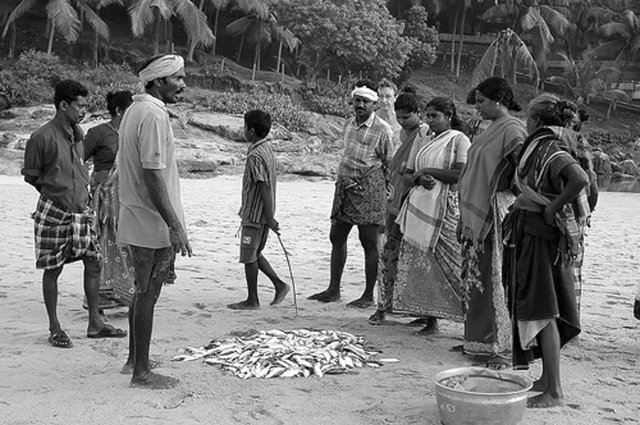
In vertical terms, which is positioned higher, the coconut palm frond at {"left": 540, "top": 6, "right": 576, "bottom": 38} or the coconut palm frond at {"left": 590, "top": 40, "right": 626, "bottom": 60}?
the coconut palm frond at {"left": 540, "top": 6, "right": 576, "bottom": 38}

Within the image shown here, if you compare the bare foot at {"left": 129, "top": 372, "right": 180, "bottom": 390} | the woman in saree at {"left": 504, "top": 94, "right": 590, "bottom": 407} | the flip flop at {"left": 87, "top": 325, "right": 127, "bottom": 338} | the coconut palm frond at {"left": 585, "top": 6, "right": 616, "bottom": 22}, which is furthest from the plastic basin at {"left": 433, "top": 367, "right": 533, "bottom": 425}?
the coconut palm frond at {"left": 585, "top": 6, "right": 616, "bottom": 22}

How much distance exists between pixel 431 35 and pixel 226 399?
42.2m

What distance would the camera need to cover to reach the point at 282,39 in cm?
3909

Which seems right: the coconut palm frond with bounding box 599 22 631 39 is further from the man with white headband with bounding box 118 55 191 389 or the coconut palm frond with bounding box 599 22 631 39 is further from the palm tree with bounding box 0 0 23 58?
the man with white headband with bounding box 118 55 191 389

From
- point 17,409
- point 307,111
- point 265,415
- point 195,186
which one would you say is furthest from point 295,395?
point 307,111

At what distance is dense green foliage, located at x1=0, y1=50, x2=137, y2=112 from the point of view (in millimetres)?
29172

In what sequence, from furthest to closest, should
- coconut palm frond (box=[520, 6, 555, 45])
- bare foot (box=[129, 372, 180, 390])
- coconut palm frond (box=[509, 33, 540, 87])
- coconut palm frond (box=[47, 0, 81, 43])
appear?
coconut palm frond (box=[520, 6, 555, 45]) < coconut palm frond (box=[509, 33, 540, 87]) < coconut palm frond (box=[47, 0, 81, 43]) < bare foot (box=[129, 372, 180, 390])

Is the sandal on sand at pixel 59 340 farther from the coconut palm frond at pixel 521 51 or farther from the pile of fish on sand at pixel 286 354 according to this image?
the coconut palm frond at pixel 521 51

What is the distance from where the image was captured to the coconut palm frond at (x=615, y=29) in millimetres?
47656

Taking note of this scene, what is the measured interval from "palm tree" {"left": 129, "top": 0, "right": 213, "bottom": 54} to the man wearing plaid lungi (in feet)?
98.7

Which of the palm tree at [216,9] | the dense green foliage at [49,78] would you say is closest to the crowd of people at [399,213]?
the dense green foliage at [49,78]

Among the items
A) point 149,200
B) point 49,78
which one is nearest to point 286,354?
point 149,200

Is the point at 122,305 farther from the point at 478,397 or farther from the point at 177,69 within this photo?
the point at 478,397

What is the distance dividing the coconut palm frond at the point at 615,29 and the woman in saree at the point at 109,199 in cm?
4686
